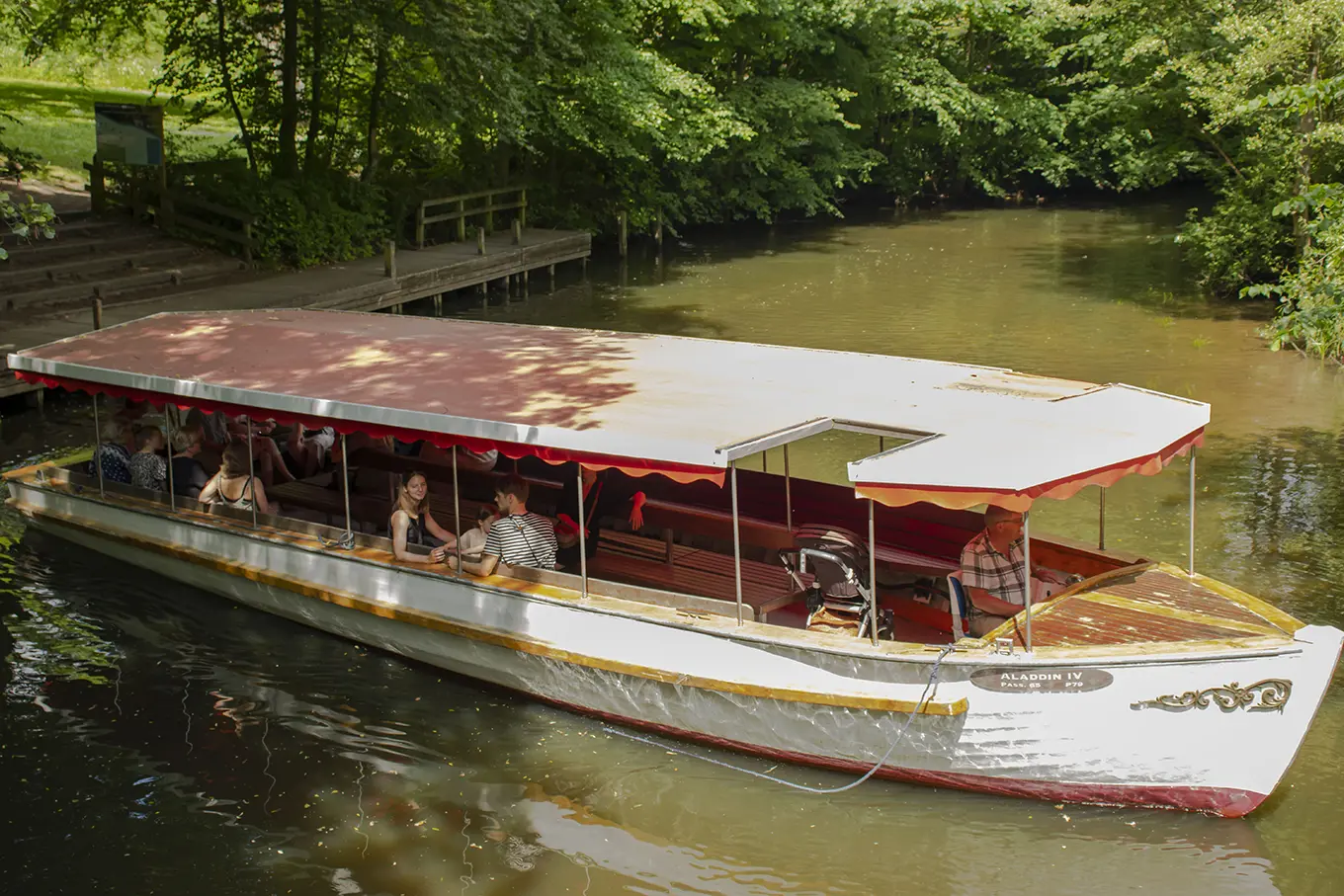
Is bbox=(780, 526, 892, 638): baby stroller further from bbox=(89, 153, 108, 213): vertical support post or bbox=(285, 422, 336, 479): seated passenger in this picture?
bbox=(89, 153, 108, 213): vertical support post

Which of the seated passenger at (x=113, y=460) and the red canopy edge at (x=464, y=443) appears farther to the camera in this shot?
the seated passenger at (x=113, y=460)

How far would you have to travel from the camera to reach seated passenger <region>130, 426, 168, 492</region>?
14.0m

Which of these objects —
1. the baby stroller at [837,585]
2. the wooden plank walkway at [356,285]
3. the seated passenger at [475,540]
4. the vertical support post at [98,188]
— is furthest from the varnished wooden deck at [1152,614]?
the vertical support post at [98,188]

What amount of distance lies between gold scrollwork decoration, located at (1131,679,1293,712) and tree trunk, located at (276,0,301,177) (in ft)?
75.9

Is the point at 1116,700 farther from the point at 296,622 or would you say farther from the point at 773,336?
the point at 773,336

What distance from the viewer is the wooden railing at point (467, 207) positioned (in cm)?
3095

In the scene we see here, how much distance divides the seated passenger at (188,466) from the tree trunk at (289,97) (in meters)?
15.5

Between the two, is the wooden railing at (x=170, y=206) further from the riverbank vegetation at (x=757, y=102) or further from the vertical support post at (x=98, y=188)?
the riverbank vegetation at (x=757, y=102)

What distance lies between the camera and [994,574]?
1014 centimetres

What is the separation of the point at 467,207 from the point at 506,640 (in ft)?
76.2

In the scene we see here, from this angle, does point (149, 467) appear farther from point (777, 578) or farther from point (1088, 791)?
point (1088, 791)

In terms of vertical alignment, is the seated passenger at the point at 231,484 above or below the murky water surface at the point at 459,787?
above

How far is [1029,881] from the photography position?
8758 millimetres


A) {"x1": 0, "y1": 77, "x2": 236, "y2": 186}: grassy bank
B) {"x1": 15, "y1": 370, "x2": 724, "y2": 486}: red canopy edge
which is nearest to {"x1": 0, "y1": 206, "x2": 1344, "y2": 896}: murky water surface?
{"x1": 15, "y1": 370, "x2": 724, "y2": 486}: red canopy edge
